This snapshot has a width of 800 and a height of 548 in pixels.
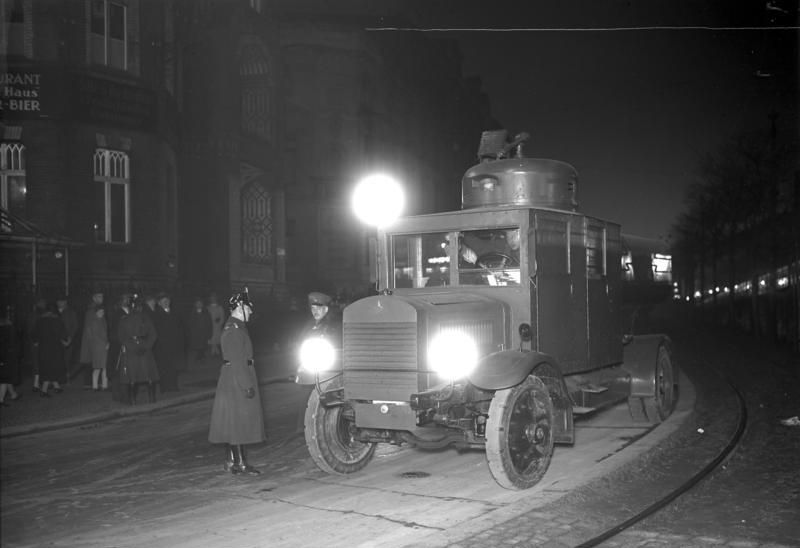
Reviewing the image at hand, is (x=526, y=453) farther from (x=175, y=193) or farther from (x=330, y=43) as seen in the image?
(x=330, y=43)

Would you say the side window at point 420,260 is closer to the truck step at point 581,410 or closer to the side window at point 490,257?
the side window at point 490,257

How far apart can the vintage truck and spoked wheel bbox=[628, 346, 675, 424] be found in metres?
0.26

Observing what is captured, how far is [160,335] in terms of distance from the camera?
15.9 m

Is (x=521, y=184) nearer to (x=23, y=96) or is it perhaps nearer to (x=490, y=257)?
(x=490, y=257)

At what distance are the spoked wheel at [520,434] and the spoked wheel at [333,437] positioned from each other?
1.57 meters

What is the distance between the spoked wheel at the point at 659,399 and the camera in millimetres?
11344

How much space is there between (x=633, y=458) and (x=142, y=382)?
905 centimetres

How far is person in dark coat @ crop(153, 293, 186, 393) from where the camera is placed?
16.0 meters

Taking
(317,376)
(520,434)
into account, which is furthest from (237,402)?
(520,434)

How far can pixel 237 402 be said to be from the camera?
8641 millimetres

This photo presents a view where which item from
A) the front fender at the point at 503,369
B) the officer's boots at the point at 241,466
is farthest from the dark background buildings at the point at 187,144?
the front fender at the point at 503,369

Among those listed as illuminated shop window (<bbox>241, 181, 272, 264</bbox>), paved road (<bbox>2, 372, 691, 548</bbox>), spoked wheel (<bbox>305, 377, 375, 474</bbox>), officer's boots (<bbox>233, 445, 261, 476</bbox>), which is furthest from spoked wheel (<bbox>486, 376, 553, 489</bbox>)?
illuminated shop window (<bbox>241, 181, 272, 264</bbox>)

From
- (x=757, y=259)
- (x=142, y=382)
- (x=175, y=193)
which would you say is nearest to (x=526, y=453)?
(x=142, y=382)

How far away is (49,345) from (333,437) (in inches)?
351
